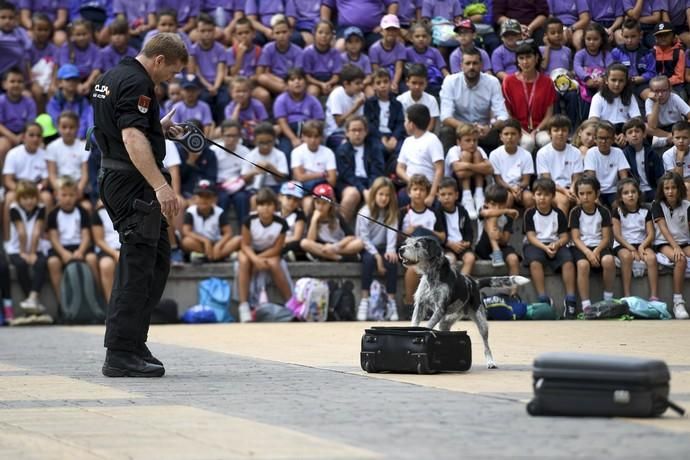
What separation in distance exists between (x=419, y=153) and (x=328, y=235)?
157cm

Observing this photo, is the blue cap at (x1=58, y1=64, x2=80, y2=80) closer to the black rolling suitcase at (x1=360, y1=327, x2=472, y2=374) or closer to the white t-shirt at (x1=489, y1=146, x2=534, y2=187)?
the white t-shirt at (x1=489, y1=146, x2=534, y2=187)

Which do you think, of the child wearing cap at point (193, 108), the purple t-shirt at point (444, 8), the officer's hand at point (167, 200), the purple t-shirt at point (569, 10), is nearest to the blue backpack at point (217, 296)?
the child wearing cap at point (193, 108)

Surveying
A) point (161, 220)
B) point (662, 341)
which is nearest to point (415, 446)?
point (161, 220)

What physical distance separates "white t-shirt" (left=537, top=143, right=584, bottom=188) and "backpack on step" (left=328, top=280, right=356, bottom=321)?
2980mm

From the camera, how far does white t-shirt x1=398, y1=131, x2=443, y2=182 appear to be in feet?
53.9

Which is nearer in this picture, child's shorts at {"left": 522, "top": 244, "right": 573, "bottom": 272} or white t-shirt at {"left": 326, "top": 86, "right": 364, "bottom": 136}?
child's shorts at {"left": 522, "top": 244, "right": 573, "bottom": 272}

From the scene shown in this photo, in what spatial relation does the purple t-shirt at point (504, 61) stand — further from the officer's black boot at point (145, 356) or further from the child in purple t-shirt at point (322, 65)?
the officer's black boot at point (145, 356)

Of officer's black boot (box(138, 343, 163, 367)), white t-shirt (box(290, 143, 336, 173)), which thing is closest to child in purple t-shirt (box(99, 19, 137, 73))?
white t-shirt (box(290, 143, 336, 173))

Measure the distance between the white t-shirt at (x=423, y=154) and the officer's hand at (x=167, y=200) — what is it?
8.33 meters

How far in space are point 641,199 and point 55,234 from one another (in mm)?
7362

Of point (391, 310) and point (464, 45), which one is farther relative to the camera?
point (464, 45)

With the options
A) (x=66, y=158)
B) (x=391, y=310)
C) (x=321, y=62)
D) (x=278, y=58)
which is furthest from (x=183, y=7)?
(x=391, y=310)

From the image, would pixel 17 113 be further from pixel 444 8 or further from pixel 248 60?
pixel 444 8

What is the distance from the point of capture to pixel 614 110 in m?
17.0
